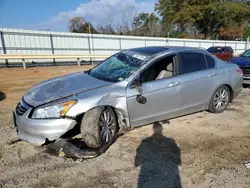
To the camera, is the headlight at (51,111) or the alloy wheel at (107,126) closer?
the headlight at (51,111)

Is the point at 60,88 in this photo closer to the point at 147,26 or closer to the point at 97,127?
the point at 97,127

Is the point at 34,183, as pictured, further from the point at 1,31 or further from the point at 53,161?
the point at 1,31

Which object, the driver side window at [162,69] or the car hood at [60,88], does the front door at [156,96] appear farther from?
the car hood at [60,88]

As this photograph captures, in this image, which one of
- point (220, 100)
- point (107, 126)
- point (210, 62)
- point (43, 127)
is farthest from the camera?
point (220, 100)

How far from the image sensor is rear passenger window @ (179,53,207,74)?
4.43 meters

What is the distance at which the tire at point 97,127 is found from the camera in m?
3.26

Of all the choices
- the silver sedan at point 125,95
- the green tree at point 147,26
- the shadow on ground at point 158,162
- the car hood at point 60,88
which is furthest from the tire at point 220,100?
the green tree at point 147,26

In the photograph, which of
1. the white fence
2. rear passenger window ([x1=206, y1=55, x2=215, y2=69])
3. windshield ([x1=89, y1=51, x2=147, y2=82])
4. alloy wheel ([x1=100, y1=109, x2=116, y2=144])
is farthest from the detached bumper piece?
the white fence

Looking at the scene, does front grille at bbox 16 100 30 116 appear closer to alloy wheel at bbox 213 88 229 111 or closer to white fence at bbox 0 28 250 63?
alloy wheel at bbox 213 88 229 111

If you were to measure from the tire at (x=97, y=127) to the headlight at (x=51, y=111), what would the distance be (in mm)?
323

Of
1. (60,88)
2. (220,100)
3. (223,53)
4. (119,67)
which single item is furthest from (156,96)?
(223,53)

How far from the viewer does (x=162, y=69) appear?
174 inches

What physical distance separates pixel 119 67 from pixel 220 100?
2.70 metres

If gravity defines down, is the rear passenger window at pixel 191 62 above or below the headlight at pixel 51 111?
above
